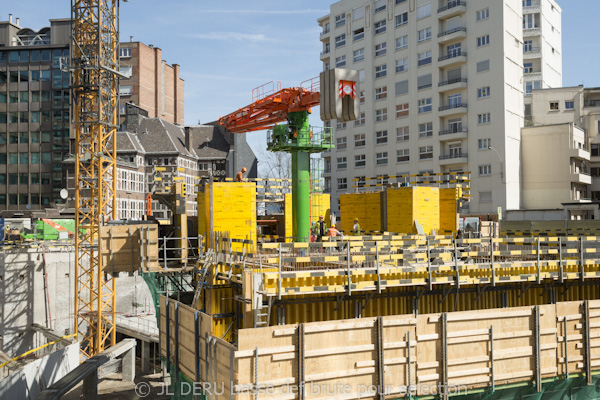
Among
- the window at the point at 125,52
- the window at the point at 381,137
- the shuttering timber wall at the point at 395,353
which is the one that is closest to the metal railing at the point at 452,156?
the window at the point at 381,137

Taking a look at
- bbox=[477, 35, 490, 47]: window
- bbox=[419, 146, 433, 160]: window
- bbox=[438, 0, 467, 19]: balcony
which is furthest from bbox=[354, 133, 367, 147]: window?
bbox=[477, 35, 490, 47]: window

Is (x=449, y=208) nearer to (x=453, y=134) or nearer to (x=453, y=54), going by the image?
(x=453, y=134)

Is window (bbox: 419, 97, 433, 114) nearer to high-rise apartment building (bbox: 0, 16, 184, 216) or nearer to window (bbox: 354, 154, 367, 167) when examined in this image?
window (bbox: 354, 154, 367, 167)

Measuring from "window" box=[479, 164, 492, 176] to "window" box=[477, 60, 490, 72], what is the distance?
9.53 meters

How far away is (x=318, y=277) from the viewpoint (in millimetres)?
16656

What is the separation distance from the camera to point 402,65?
61.8m

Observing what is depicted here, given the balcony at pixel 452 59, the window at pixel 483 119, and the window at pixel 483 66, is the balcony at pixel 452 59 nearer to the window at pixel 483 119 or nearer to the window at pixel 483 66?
the window at pixel 483 66

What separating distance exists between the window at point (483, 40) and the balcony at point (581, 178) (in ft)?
51.5

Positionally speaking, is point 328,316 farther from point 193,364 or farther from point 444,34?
point 444,34

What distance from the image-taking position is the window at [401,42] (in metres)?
61.4

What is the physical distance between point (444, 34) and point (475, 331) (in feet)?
156

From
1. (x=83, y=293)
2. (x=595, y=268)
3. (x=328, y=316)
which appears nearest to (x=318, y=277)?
(x=328, y=316)

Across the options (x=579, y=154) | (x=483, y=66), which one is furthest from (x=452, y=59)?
(x=579, y=154)

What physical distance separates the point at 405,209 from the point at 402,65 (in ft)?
103
